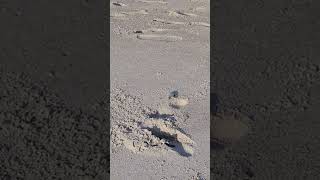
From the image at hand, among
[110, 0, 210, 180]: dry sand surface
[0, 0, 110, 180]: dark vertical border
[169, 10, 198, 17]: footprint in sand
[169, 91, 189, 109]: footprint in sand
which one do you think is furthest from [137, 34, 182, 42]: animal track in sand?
[169, 91, 189, 109]: footprint in sand

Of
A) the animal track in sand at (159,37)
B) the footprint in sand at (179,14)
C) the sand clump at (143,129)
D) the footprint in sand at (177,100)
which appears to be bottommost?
the sand clump at (143,129)

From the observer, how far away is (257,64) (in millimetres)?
3426

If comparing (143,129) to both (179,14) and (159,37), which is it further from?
(179,14)

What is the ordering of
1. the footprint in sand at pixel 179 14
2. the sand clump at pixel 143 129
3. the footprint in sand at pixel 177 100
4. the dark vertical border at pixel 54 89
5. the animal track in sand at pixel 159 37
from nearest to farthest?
1. the dark vertical border at pixel 54 89
2. the sand clump at pixel 143 129
3. the footprint in sand at pixel 177 100
4. the animal track in sand at pixel 159 37
5. the footprint in sand at pixel 179 14

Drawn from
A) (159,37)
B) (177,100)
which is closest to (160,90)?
(177,100)

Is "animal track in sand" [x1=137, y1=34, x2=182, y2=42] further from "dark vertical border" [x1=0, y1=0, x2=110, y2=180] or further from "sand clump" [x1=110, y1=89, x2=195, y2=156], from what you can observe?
"sand clump" [x1=110, y1=89, x2=195, y2=156]

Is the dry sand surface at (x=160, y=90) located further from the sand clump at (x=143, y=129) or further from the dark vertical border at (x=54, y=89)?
the dark vertical border at (x=54, y=89)

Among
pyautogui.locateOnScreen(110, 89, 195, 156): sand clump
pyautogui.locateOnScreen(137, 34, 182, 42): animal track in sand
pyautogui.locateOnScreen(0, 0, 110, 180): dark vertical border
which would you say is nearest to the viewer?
pyautogui.locateOnScreen(0, 0, 110, 180): dark vertical border

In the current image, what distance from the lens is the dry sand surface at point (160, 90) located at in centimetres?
270

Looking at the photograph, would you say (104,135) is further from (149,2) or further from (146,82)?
(149,2)

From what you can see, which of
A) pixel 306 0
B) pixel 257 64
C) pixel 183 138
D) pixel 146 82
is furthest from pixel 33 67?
pixel 306 0

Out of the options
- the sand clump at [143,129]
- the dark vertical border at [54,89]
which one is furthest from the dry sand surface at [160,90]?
the dark vertical border at [54,89]

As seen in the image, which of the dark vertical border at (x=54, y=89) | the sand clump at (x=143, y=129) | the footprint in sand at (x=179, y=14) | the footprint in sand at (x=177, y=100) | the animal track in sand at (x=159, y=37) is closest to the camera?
the dark vertical border at (x=54, y=89)

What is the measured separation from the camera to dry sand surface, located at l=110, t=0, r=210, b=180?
270cm
